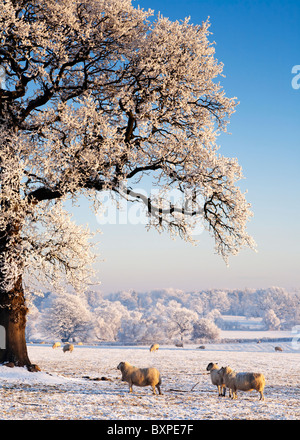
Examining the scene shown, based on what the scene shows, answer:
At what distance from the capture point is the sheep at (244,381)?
1438cm

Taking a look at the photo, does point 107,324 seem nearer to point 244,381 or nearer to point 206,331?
point 206,331

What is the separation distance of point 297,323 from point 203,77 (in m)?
162

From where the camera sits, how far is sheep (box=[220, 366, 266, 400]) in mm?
14383

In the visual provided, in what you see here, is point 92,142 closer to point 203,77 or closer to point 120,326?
point 203,77

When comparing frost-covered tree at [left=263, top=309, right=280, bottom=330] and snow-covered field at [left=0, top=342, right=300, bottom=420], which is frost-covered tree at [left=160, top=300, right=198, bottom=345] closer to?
frost-covered tree at [left=263, top=309, right=280, bottom=330]

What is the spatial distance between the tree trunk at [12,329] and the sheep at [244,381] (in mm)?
8554

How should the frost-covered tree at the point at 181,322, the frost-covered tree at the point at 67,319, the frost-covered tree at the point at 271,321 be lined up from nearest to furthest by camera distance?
the frost-covered tree at the point at 67,319 → the frost-covered tree at the point at 181,322 → the frost-covered tree at the point at 271,321

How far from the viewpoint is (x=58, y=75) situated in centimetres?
1934

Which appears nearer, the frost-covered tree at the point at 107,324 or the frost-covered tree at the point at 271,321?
the frost-covered tree at the point at 107,324

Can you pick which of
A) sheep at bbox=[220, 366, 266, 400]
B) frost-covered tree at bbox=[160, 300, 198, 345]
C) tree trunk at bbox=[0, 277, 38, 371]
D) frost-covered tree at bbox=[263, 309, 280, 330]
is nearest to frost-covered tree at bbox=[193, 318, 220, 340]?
frost-covered tree at bbox=[160, 300, 198, 345]

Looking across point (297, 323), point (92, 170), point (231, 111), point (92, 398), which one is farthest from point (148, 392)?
point (297, 323)

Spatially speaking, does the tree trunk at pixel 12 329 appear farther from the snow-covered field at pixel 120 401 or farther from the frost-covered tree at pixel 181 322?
the frost-covered tree at pixel 181 322

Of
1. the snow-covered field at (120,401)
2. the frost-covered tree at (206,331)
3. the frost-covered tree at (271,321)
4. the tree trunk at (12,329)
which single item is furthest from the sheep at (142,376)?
the frost-covered tree at (271,321)

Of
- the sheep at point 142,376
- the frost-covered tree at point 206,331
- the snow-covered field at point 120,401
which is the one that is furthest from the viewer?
the frost-covered tree at point 206,331
